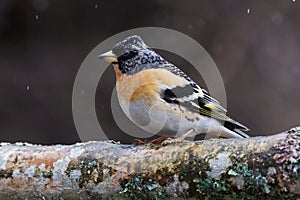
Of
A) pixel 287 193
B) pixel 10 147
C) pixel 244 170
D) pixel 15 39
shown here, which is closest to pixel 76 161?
pixel 10 147

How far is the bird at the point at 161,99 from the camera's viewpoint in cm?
202

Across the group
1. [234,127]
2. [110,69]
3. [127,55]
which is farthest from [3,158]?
[110,69]

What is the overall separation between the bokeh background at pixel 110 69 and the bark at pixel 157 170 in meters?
3.08

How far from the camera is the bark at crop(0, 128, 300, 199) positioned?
146 cm

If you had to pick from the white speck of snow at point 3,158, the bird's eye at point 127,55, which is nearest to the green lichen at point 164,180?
the white speck of snow at point 3,158

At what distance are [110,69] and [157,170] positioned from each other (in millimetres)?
3485

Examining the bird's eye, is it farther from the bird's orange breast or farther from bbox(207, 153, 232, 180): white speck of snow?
bbox(207, 153, 232, 180): white speck of snow

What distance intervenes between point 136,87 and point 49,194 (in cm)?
53

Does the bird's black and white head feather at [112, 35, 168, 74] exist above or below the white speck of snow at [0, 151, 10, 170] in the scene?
above

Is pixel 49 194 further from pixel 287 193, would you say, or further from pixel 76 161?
pixel 287 193

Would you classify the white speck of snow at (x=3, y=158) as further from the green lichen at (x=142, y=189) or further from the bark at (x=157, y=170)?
the green lichen at (x=142, y=189)

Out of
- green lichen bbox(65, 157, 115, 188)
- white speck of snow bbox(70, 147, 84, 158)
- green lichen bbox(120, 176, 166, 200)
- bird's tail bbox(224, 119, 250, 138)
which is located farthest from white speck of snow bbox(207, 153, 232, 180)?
bird's tail bbox(224, 119, 250, 138)

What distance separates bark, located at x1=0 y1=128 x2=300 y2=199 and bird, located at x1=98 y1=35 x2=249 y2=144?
0.73 feet

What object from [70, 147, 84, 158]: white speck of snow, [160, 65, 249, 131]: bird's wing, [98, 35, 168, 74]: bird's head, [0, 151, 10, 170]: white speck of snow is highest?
[98, 35, 168, 74]: bird's head
